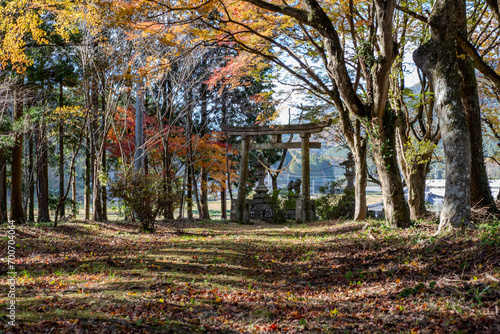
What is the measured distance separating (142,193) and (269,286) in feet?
17.6

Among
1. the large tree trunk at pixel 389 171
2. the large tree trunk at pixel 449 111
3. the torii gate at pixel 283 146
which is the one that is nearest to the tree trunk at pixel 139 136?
the torii gate at pixel 283 146

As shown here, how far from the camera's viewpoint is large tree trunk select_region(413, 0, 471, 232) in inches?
204

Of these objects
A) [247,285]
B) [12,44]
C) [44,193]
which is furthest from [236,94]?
[247,285]

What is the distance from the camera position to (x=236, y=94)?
18812mm

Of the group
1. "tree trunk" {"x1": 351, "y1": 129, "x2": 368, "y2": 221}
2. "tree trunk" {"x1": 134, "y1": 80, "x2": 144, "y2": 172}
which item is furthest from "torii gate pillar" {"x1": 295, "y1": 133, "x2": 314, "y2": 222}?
"tree trunk" {"x1": 134, "y1": 80, "x2": 144, "y2": 172}

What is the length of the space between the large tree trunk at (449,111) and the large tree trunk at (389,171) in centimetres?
157

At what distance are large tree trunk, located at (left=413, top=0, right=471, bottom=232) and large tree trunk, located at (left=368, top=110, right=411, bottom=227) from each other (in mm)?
1575

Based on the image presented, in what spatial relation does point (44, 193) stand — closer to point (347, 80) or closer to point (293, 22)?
point (293, 22)

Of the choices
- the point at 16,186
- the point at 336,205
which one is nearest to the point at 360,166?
the point at 336,205

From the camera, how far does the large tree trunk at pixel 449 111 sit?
519cm

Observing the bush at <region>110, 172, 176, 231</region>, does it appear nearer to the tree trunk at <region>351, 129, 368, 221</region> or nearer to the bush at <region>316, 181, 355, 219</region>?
the tree trunk at <region>351, 129, 368, 221</region>

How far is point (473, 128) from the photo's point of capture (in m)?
6.43

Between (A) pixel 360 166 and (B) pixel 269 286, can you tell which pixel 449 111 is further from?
(B) pixel 269 286

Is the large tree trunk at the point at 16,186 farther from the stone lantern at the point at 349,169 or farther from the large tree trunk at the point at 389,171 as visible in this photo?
Answer: the stone lantern at the point at 349,169
